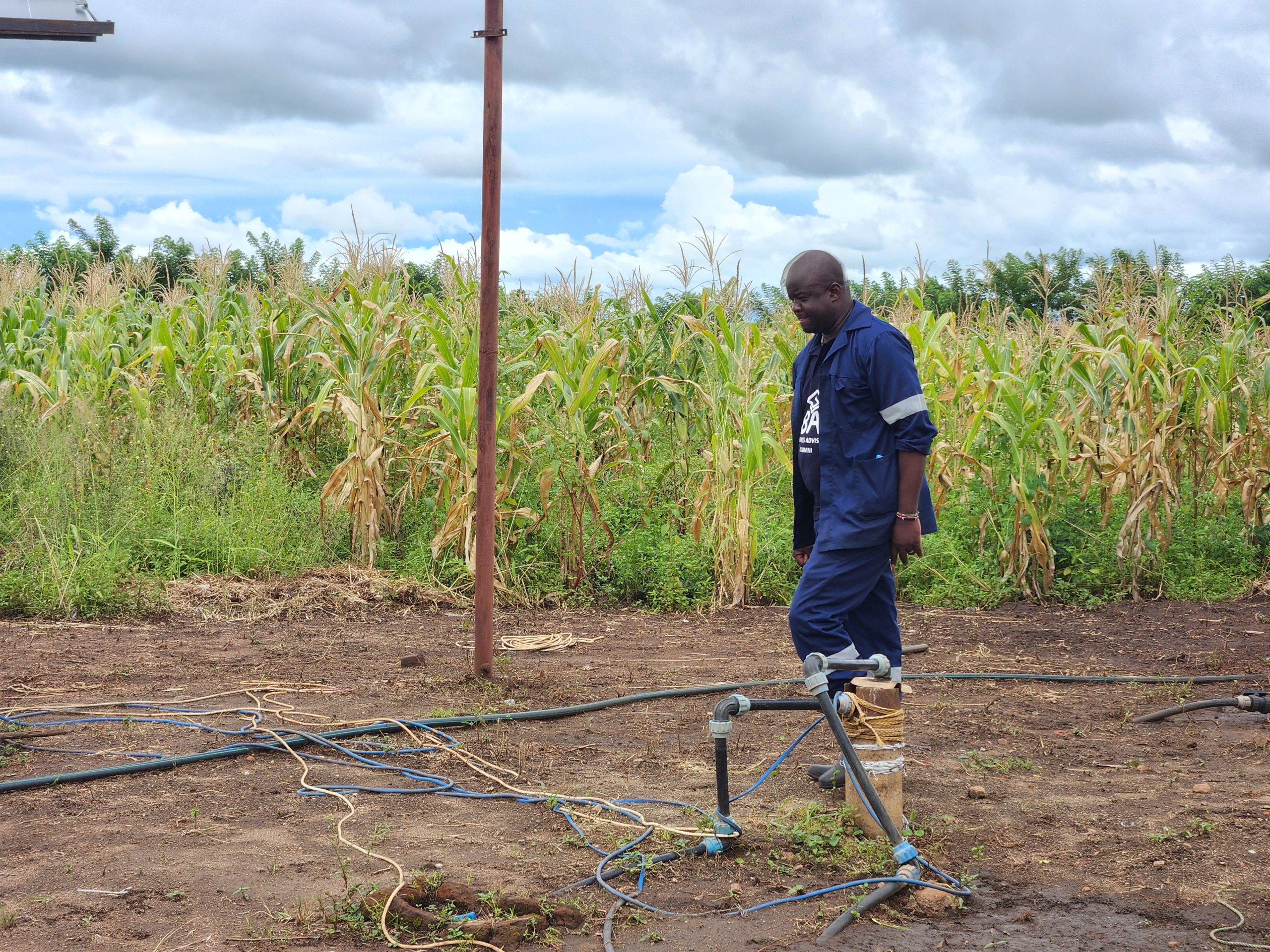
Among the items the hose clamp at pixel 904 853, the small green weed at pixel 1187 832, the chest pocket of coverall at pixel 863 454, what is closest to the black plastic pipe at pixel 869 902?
the hose clamp at pixel 904 853

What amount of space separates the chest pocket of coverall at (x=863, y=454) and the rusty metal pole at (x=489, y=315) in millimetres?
2107

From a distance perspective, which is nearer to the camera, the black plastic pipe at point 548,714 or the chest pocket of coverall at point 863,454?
the chest pocket of coverall at point 863,454

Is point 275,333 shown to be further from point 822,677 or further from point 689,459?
point 822,677

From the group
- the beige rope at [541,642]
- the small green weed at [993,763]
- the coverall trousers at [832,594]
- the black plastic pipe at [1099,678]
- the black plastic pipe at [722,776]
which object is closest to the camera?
the black plastic pipe at [722,776]

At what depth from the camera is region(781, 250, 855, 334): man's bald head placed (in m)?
3.85

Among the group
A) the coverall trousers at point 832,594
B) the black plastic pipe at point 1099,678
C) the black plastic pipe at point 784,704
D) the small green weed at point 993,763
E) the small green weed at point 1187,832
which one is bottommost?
the small green weed at point 993,763

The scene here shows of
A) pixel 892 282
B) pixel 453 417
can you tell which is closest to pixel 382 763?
pixel 453 417

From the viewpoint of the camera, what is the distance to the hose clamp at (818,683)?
3264 millimetres

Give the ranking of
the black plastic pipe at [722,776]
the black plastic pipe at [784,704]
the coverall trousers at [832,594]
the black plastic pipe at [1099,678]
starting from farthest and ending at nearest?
the black plastic pipe at [1099,678] < the coverall trousers at [832,594] < the black plastic pipe at [722,776] < the black plastic pipe at [784,704]

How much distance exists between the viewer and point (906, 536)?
12.2 ft

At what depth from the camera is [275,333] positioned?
873 centimetres

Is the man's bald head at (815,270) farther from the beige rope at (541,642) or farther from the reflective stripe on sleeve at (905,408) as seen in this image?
the beige rope at (541,642)

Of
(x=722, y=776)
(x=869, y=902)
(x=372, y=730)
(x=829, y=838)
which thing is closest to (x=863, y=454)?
(x=722, y=776)

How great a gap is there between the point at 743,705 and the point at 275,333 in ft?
21.2
